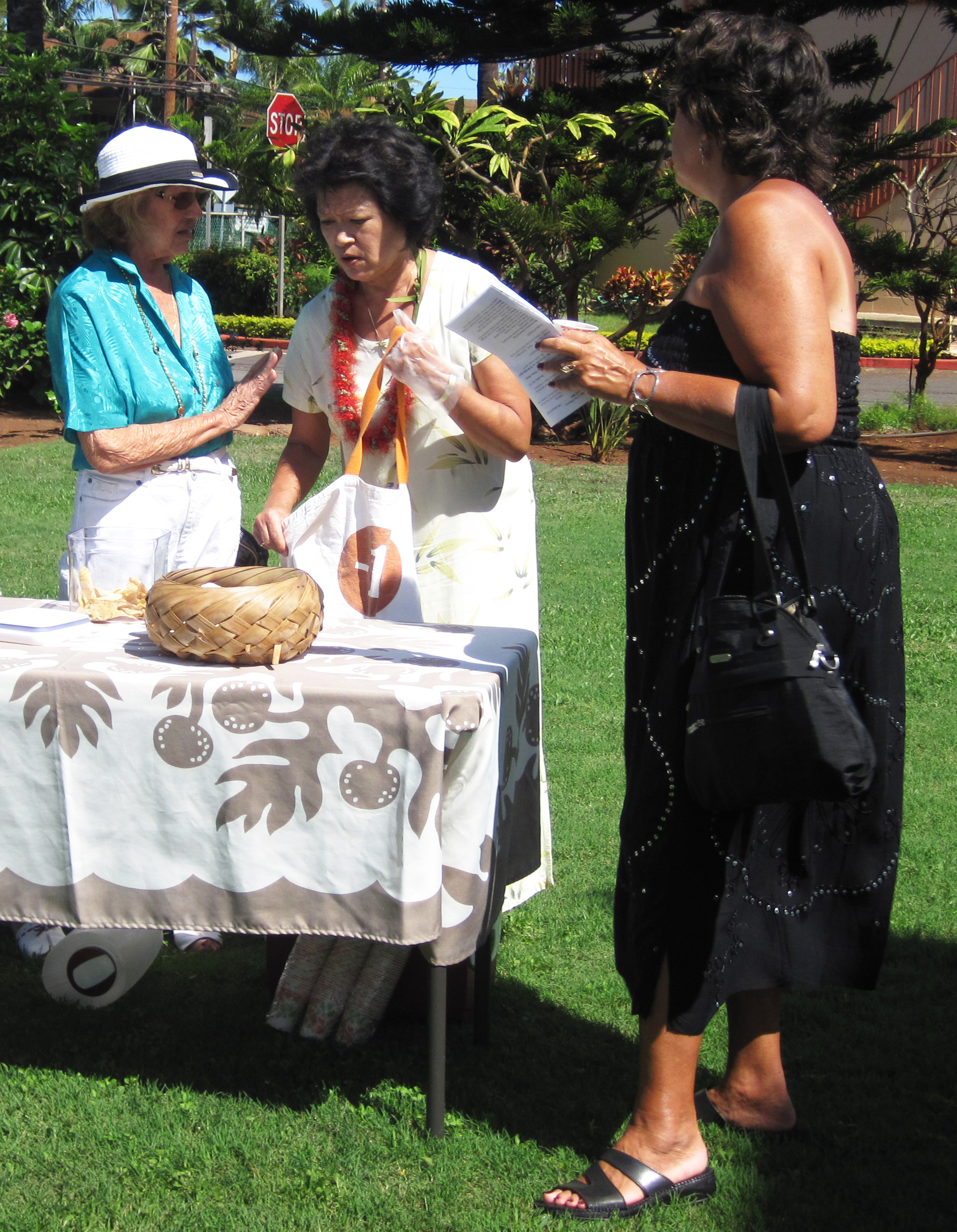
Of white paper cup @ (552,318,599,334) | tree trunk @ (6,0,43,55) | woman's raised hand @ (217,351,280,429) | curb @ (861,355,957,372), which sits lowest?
curb @ (861,355,957,372)

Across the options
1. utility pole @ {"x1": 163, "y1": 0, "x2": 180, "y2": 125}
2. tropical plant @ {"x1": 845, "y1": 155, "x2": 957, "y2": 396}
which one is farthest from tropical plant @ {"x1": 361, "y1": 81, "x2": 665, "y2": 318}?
utility pole @ {"x1": 163, "y1": 0, "x2": 180, "y2": 125}

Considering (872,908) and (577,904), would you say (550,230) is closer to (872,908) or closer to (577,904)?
(577,904)

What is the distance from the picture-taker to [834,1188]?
2.16 metres

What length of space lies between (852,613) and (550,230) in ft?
32.4

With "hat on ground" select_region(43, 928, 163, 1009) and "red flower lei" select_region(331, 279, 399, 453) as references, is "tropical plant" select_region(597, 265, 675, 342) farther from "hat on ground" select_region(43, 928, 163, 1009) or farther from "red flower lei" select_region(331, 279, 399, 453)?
"hat on ground" select_region(43, 928, 163, 1009)

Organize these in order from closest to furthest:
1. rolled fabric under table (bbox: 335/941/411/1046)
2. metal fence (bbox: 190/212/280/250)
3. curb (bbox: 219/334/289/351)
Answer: rolled fabric under table (bbox: 335/941/411/1046), curb (bbox: 219/334/289/351), metal fence (bbox: 190/212/280/250)

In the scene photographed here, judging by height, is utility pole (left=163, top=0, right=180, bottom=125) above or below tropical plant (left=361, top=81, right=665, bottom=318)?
above

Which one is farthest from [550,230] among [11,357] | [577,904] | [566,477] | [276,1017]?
[276,1017]

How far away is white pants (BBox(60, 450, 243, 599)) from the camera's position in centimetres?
303

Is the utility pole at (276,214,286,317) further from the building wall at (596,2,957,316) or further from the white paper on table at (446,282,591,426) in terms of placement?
the white paper on table at (446,282,591,426)

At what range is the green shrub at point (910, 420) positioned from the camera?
→ 13.9 meters

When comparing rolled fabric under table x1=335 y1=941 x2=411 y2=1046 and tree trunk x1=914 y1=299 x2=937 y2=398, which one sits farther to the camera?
tree trunk x1=914 y1=299 x2=937 y2=398

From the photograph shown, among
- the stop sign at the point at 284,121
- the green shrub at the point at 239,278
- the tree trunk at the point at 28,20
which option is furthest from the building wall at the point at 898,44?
the green shrub at the point at 239,278

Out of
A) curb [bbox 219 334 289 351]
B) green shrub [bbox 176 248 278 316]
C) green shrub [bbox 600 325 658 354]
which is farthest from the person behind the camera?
green shrub [bbox 176 248 278 316]
